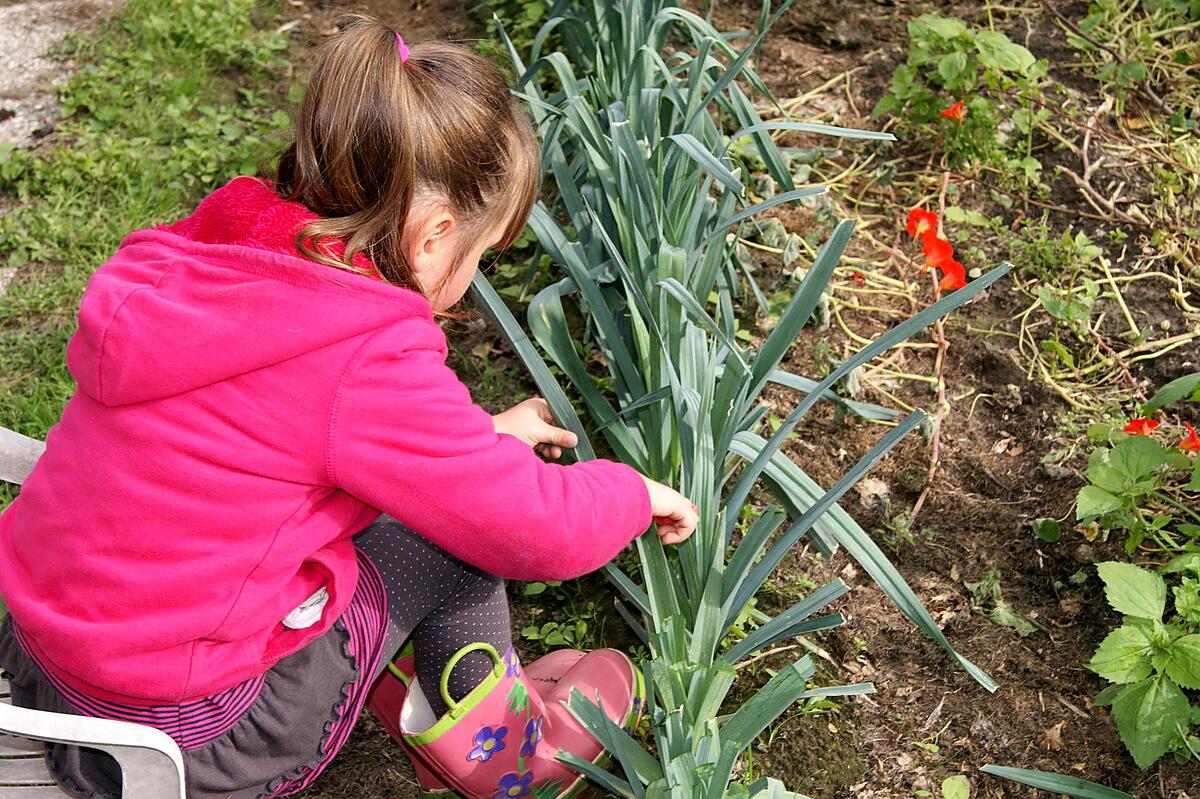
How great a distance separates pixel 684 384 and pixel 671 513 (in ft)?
0.78

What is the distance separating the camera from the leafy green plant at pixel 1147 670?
4.99 feet

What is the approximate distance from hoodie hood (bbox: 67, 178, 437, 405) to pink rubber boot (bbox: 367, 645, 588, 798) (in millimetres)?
621

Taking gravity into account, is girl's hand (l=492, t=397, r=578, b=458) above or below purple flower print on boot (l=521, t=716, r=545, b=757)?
above

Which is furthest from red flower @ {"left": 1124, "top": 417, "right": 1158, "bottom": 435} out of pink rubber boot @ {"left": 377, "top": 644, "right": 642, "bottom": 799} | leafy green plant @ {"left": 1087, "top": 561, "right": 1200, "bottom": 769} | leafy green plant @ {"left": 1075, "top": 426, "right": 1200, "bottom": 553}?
pink rubber boot @ {"left": 377, "top": 644, "right": 642, "bottom": 799}

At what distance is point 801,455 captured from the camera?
81.0 inches

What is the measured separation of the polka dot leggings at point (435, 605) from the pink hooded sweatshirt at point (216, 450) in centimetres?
24

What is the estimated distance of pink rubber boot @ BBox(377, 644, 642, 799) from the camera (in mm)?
1525

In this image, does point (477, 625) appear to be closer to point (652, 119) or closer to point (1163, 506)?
point (652, 119)

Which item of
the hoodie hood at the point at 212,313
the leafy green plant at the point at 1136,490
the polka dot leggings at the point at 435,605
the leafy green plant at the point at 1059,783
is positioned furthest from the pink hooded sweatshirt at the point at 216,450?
the leafy green plant at the point at 1136,490

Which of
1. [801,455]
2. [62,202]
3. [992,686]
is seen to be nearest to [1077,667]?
[992,686]

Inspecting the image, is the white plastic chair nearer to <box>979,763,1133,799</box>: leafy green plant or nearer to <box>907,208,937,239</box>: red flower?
<box>979,763,1133,799</box>: leafy green plant

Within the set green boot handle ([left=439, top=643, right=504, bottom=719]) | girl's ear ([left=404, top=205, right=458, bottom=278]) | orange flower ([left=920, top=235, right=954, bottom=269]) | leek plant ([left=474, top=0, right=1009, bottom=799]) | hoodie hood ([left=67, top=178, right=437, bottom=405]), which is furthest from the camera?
orange flower ([left=920, top=235, right=954, bottom=269])

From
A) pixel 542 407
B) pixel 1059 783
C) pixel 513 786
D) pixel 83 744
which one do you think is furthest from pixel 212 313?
pixel 1059 783

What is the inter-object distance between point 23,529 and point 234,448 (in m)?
0.27
